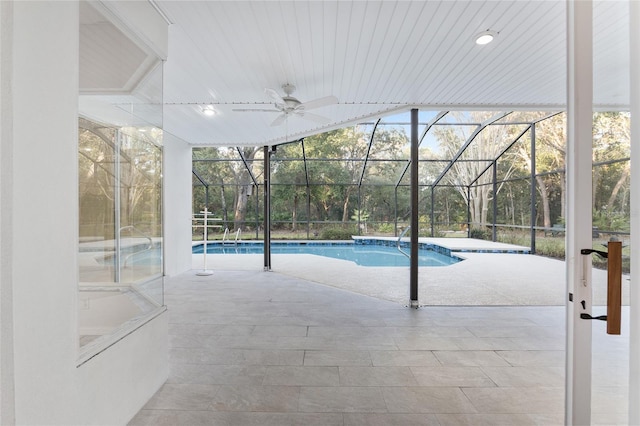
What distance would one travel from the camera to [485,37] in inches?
101

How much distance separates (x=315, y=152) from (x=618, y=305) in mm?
11190

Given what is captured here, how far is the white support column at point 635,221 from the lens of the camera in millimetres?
1198

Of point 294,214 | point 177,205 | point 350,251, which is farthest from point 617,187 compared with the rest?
point 294,214

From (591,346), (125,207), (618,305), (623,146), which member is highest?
(623,146)

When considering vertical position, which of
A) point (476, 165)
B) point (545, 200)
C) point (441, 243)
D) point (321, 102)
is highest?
point (476, 165)

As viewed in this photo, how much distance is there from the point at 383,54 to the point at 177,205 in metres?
5.05

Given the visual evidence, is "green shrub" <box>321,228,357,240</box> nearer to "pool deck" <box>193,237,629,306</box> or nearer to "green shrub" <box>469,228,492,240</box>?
"pool deck" <box>193,237,629,306</box>

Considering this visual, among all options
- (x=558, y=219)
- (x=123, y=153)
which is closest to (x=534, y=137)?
A: (x=558, y=219)

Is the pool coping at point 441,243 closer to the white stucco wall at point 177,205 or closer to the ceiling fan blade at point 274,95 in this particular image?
the white stucco wall at point 177,205

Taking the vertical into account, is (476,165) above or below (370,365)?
above

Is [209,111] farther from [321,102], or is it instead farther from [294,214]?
[294,214]

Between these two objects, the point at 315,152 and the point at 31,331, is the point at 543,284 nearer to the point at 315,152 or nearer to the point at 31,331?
the point at 31,331

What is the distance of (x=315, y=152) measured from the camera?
1206 centimetres

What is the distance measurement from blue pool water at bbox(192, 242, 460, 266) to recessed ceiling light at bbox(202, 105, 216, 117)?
208 inches
